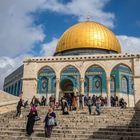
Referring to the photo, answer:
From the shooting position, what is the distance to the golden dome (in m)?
28.6

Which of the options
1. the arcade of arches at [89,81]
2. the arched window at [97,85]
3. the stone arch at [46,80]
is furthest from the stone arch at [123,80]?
the stone arch at [46,80]

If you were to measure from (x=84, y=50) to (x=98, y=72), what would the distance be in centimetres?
503

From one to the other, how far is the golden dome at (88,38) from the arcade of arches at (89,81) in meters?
4.97

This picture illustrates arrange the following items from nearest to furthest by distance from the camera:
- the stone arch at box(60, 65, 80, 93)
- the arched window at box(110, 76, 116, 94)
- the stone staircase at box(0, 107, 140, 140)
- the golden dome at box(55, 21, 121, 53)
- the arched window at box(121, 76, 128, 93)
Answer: the stone staircase at box(0, 107, 140, 140), the stone arch at box(60, 65, 80, 93), the arched window at box(110, 76, 116, 94), the arched window at box(121, 76, 128, 93), the golden dome at box(55, 21, 121, 53)

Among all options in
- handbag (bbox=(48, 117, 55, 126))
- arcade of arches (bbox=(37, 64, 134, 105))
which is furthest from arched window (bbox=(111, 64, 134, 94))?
handbag (bbox=(48, 117, 55, 126))

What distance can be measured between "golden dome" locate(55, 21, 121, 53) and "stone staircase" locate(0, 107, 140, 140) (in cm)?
1689

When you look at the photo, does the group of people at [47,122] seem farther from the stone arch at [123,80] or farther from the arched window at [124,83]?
the arched window at [124,83]

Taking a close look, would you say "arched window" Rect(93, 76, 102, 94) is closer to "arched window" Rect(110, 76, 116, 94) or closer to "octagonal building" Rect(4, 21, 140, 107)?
"octagonal building" Rect(4, 21, 140, 107)

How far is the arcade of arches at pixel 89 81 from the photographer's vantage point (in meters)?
23.8

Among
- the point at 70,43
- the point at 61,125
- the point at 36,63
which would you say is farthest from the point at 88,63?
the point at 61,125

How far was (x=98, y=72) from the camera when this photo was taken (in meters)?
23.9

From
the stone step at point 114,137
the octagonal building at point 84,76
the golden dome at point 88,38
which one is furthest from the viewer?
the golden dome at point 88,38

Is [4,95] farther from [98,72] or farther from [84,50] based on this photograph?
[84,50]

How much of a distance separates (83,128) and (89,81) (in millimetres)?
14677
